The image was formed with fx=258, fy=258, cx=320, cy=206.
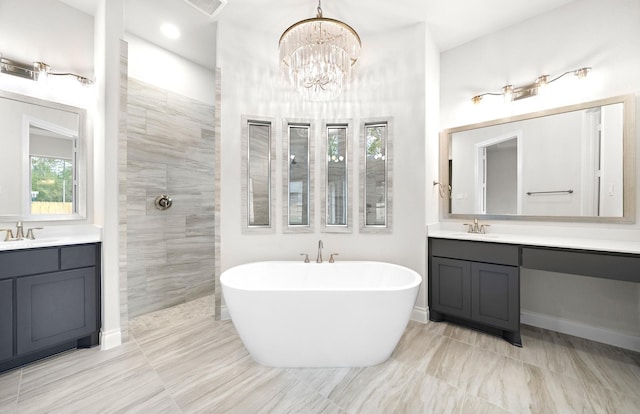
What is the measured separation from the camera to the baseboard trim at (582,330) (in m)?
2.03

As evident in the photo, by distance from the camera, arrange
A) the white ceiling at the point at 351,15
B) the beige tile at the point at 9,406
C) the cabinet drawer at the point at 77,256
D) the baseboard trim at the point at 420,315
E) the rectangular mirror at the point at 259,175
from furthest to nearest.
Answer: the rectangular mirror at the point at 259,175
the baseboard trim at the point at 420,315
the white ceiling at the point at 351,15
the cabinet drawer at the point at 77,256
the beige tile at the point at 9,406

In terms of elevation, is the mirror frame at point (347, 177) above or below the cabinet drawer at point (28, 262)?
above

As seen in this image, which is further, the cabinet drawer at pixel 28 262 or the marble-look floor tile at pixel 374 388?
the cabinet drawer at pixel 28 262

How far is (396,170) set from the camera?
107 inches

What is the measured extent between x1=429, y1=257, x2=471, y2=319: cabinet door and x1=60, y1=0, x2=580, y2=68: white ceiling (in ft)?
7.62

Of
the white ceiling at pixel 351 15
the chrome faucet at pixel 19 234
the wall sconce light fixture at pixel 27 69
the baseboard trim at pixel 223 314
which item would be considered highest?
the white ceiling at pixel 351 15

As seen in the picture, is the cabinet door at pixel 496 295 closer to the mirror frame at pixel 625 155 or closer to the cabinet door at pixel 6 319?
the mirror frame at pixel 625 155

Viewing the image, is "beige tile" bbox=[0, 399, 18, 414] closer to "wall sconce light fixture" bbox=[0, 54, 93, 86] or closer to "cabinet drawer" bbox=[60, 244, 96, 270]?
"cabinet drawer" bbox=[60, 244, 96, 270]

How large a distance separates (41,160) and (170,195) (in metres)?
1.03

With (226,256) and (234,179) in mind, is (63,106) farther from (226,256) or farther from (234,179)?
(226,256)

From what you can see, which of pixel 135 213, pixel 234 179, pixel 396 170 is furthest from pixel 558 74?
pixel 135 213

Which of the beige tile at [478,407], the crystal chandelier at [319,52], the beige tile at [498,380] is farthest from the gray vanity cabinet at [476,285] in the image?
the crystal chandelier at [319,52]

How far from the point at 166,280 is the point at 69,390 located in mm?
1368

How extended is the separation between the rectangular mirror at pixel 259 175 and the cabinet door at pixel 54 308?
1.37m
